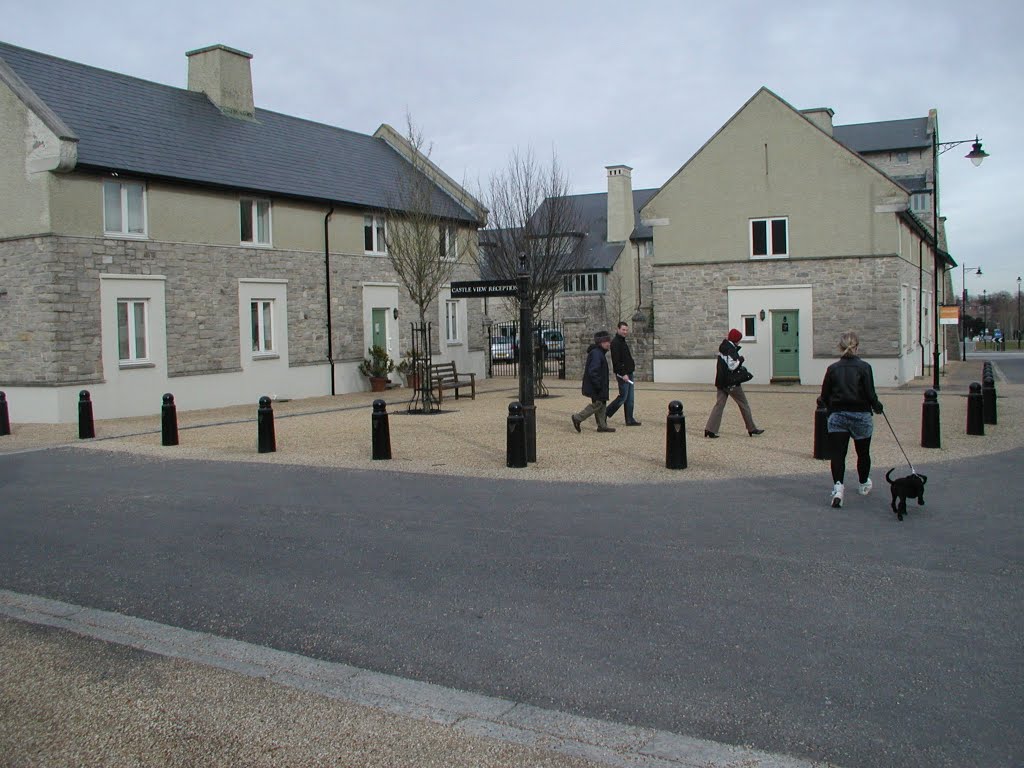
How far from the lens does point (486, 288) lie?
13.1 m

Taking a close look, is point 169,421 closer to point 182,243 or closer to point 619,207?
point 182,243

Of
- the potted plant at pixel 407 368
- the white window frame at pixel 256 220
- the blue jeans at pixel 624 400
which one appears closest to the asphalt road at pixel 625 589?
the blue jeans at pixel 624 400

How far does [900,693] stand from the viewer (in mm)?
4645

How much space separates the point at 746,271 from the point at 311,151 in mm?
14048

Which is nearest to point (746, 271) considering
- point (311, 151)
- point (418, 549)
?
point (311, 151)

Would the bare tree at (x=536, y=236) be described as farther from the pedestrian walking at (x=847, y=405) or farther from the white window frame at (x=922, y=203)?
the white window frame at (x=922, y=203)

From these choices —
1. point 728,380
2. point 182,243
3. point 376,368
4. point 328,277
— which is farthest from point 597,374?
point 376,368

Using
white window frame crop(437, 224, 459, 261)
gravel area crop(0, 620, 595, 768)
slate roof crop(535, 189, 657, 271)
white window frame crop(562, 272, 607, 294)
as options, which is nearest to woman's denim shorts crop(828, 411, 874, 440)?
gravel area crop(0, 620, 595, 768)

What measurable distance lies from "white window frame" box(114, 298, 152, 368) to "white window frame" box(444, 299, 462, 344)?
41.7ft

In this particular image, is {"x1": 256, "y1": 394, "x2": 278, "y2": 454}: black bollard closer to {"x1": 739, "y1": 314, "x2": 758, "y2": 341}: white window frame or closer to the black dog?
the black dog

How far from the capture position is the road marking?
404 centimetres

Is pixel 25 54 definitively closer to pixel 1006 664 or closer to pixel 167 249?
pixel 167 249

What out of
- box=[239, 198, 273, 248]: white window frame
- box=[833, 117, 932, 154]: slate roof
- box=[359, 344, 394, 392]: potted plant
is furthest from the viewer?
box=[833, 117, 932, 154]: slate roof

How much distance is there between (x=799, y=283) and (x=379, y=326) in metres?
13.0
